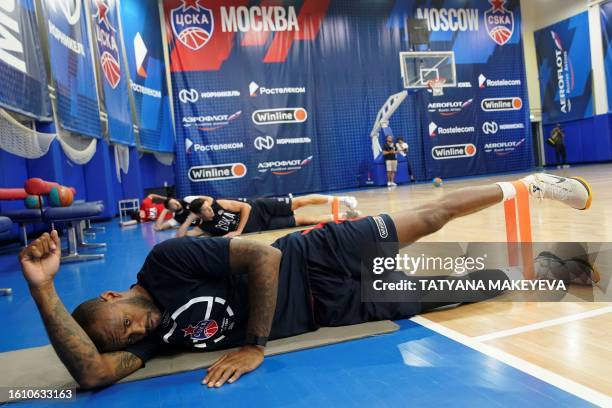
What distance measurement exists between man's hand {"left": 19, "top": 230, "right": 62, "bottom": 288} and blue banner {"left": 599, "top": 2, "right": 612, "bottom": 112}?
613 inches

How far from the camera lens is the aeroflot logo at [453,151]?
46.4 feet

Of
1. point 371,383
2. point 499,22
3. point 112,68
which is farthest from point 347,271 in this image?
point 499,22

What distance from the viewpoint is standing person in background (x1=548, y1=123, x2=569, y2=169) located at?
1412cm

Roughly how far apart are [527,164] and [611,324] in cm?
1480

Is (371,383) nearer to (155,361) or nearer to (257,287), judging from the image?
(257,287)

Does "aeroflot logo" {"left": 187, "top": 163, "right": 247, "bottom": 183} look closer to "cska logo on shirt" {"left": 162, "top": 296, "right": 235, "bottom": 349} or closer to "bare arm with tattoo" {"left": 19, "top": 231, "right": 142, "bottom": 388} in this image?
"cska logo on shirt" {"left": 162, "top": 296, "right": 235, "bottom": 349}

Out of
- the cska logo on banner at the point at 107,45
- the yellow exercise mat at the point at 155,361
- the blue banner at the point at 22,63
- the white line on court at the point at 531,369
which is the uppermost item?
the cska logo on banner at the point at 107,45

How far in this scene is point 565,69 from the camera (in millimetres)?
14664

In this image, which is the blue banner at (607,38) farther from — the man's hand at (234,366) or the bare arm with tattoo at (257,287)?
the man's hand at (234,366)

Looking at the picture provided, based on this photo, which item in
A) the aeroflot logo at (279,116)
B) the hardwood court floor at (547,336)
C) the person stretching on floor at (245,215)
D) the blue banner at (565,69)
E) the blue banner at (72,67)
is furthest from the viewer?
the blue banner at (565,69)

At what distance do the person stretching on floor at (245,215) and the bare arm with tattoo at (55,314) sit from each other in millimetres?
3701

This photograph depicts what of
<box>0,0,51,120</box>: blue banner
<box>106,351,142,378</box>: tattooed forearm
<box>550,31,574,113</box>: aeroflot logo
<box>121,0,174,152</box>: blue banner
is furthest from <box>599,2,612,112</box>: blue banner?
<box>106,351,142,378</box>: tattooed forearm

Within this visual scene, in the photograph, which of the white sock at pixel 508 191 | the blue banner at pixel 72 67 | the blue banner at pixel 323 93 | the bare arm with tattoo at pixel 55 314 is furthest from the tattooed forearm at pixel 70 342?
the blue banner at pixel 323 93

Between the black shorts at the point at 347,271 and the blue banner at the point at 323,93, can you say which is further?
the blue banner at the point at 323,93
